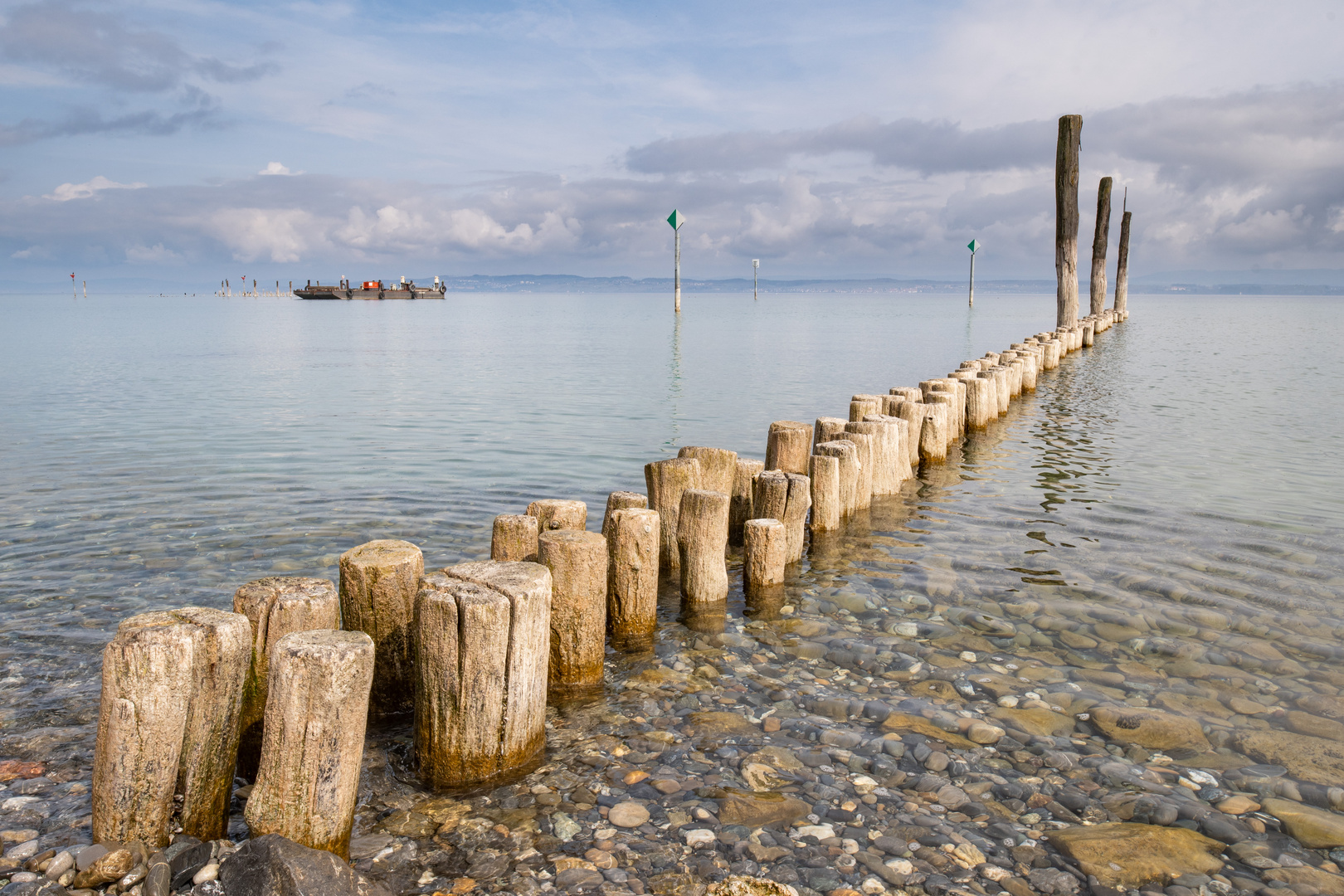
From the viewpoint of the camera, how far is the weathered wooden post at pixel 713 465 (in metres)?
7.01

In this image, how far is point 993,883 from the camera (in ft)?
10.7

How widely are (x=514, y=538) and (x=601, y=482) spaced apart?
208 inches

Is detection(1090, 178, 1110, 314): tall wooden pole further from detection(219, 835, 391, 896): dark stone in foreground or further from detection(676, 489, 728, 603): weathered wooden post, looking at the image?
detection(219, 835, 391, 896): dark stone in foreground

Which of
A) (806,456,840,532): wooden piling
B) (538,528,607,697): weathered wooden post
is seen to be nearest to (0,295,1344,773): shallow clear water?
(806,456,840,532): wooden piling

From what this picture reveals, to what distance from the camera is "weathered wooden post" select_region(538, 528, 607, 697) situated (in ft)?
15.2

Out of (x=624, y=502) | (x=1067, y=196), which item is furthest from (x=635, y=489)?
(x=1067, y=196)

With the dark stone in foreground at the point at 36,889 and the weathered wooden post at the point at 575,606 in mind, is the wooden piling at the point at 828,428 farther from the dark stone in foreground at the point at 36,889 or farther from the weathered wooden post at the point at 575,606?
the dark stone in foreground at the point at 36,889

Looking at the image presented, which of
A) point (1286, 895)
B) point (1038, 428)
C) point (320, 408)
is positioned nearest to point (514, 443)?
point (320, 408)

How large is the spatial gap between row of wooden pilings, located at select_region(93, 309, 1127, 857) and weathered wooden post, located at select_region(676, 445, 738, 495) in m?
1.16

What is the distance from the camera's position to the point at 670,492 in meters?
6.50

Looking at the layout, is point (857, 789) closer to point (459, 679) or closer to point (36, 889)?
point (459, 679)

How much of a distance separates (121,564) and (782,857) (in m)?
6.31

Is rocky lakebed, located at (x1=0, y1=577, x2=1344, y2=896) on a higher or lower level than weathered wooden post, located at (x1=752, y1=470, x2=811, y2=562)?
lower

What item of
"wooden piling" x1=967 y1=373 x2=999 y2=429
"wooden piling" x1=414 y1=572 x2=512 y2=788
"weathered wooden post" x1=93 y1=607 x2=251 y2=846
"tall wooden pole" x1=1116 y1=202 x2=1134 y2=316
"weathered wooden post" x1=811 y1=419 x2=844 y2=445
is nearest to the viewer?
"weathered wooden post" x1=93 y1=607 x2=251 y2=846
